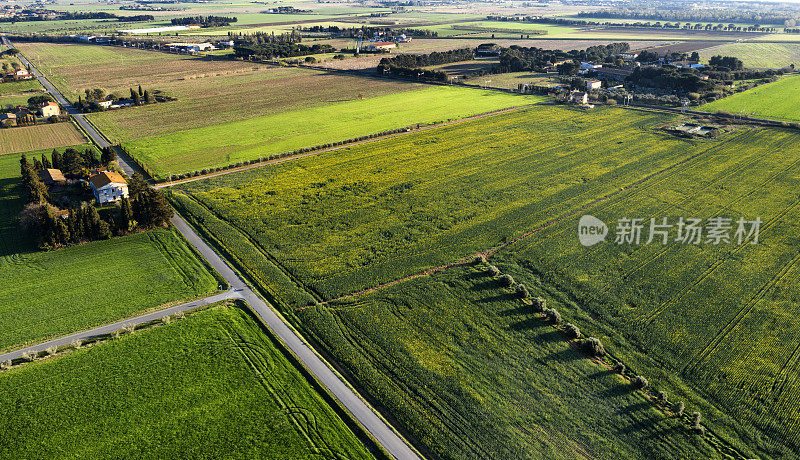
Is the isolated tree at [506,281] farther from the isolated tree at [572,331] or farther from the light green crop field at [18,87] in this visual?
the light green crop field at [18,87]

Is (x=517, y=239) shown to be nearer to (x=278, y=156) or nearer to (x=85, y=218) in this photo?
(x=278, y=156)

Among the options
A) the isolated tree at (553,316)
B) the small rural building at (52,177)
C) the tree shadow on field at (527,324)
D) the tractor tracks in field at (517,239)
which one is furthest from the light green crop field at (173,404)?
the small rural building at (52,177)

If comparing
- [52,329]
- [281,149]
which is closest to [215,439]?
[52,329]

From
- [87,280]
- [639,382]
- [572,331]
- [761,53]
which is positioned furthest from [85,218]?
[761,53]

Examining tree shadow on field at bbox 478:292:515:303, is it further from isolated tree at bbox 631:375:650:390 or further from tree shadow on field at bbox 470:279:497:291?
isolated tree at bbox 631:375:650:390

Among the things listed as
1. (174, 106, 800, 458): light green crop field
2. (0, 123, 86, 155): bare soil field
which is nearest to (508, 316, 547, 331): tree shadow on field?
(174, 106, 800, 458): light green crop field

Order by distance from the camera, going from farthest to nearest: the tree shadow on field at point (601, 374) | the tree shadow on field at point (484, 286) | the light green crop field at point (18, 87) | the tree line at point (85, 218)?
the light green crop field at point (18, 87) < the tree line at point (85, 218) < the tree shadow on field at point (484, 286) < the tree shadow on field at point (601, 374)

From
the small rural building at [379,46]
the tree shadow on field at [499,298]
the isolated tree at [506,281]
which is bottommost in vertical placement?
the tree shadow on field at [499,298]
